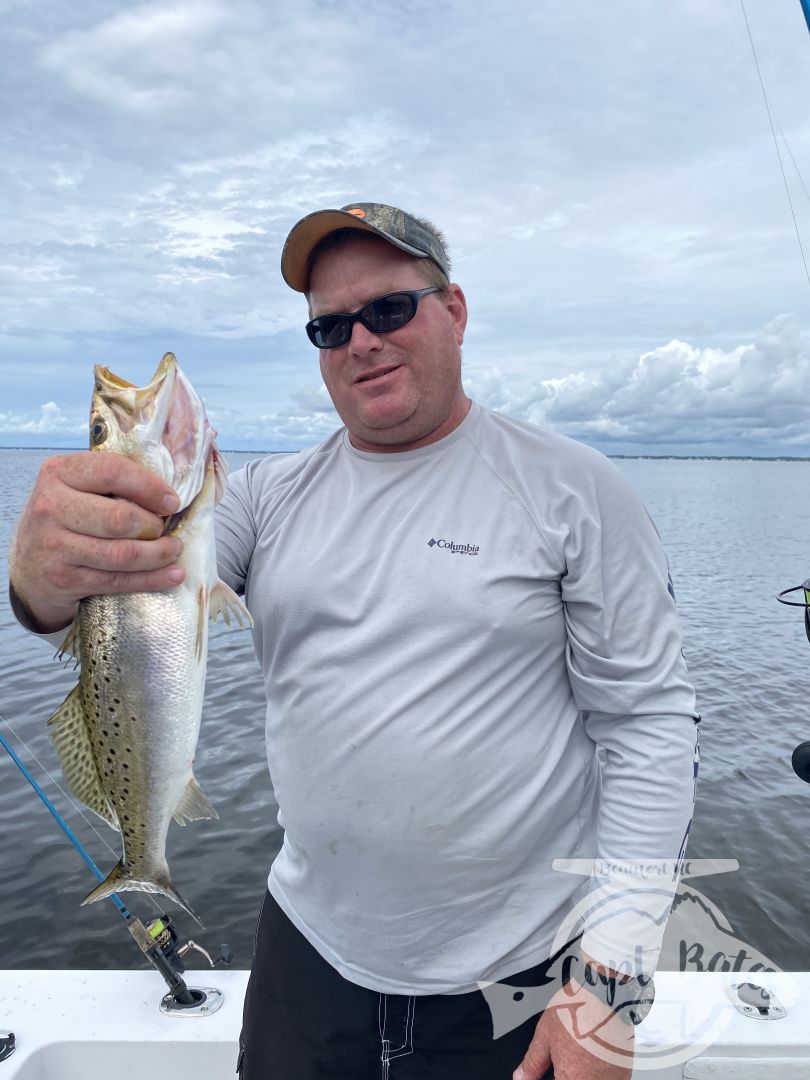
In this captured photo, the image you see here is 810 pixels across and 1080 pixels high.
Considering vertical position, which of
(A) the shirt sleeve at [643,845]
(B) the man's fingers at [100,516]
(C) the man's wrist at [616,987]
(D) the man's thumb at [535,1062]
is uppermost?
(B) the man's fingers at [100,516]

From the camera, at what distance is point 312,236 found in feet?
8.61

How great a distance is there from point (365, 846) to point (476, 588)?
904 millimetres

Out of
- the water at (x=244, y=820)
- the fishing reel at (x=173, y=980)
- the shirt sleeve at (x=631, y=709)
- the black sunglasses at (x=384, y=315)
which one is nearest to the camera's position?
the shirt sleeve at (x=631, y=709)

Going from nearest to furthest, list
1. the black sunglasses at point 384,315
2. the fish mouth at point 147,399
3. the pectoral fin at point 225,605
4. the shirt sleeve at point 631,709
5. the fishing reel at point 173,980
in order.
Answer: the fish mouth at point 147,399 → the pectoral fin at point 225,605 → the shirt sleeve at point 631,709 → the black sunglasses at point 384,315 → the fishing reel at point 173,980

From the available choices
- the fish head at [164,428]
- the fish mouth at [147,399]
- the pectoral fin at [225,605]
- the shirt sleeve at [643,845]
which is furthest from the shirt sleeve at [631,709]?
the fish mouth at [147,399]

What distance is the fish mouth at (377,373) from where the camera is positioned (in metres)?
2.61

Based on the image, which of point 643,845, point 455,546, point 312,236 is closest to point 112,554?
point 455,546

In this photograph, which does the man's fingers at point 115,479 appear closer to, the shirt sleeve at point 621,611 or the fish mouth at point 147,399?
the fish mouth at point 147,399

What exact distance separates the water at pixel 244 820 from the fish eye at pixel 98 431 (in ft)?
21.1

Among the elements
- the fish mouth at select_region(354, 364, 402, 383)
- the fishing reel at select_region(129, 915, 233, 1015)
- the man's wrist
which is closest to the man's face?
the fish mouth at select_region(354, 364, 402, 383)

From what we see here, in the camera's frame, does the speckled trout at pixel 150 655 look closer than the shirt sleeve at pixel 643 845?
Yes

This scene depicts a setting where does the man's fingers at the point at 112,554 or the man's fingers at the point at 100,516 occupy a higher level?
the man's fingers at the point at 100,516

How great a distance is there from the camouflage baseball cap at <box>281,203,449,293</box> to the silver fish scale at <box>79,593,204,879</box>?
135 centimetres

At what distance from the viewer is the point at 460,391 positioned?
9.09 feet
